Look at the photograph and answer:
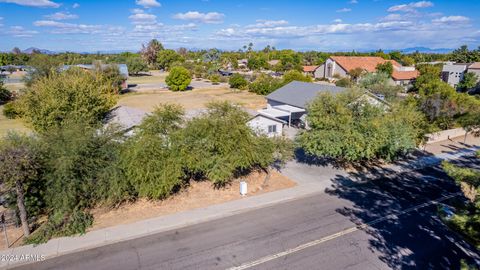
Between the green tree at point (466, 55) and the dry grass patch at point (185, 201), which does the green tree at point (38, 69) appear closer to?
the dry grass patch at point (185, 201)

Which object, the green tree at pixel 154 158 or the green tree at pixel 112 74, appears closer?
the green tree at pixel 154 158

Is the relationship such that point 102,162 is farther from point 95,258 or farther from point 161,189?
point 95,258

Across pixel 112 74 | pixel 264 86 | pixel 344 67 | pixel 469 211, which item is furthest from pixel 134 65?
pixel 469 211

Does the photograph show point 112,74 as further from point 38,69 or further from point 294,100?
point 294,100

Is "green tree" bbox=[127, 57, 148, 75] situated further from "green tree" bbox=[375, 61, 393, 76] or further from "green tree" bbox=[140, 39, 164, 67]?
"green tree" bbox=[375, 61, 393, 76]

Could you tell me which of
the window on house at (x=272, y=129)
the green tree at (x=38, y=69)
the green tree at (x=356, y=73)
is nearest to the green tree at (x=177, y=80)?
the green tree at (x=38, y=69)

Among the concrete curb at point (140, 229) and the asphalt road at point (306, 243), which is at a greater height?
the concrete curb at point (140, 229)

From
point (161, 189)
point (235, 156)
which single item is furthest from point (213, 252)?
point (235, 156)
